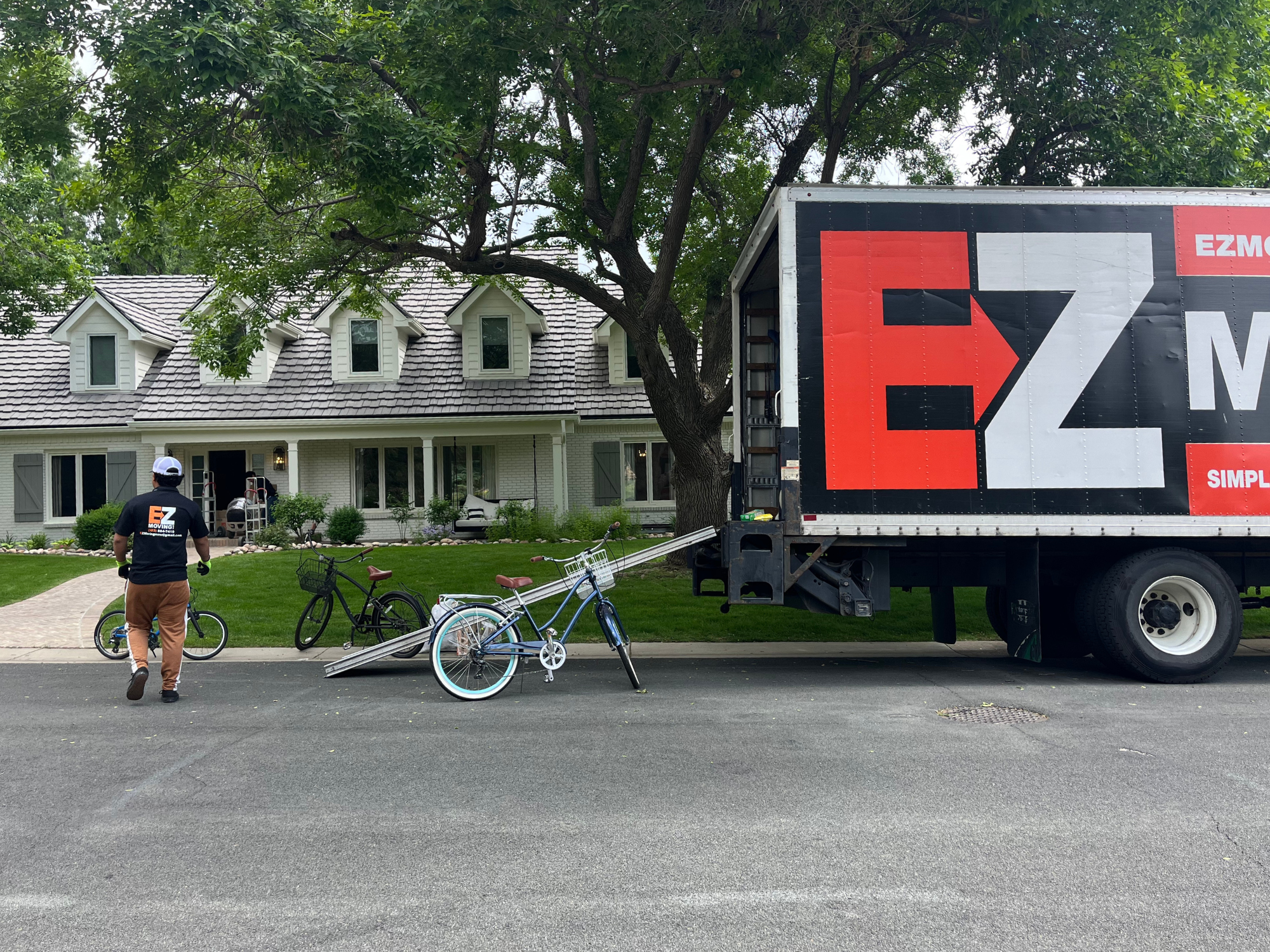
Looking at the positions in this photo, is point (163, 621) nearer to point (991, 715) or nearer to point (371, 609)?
point (371, 609)

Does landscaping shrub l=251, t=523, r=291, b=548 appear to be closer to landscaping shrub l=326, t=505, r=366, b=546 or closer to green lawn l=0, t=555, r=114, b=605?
landscaping shrub l=326, t=505, r=366, b=546

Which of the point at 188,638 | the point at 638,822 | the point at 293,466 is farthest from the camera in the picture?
the point at 293,466

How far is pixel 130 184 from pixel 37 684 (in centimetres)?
649

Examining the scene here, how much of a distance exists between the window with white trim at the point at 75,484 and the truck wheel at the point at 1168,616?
2277 cm

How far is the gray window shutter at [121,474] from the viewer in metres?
22.2

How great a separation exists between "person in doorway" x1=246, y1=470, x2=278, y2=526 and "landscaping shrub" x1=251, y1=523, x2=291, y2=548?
3.31ft

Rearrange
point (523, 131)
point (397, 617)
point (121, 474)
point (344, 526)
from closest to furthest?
point (397, 617) < point (523, 131) < point (344, 526) < point (121, 474)

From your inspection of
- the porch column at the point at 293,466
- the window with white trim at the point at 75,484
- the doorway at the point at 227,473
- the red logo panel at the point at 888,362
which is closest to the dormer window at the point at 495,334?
the porch column at the point at 293,466

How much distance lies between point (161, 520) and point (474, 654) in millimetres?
2824

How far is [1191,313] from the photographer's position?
7922mm

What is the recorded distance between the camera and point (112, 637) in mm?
9555

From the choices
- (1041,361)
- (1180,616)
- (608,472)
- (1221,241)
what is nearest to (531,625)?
(1041,361)

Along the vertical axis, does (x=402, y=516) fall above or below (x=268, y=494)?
below

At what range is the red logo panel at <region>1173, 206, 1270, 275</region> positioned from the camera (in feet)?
26.1
